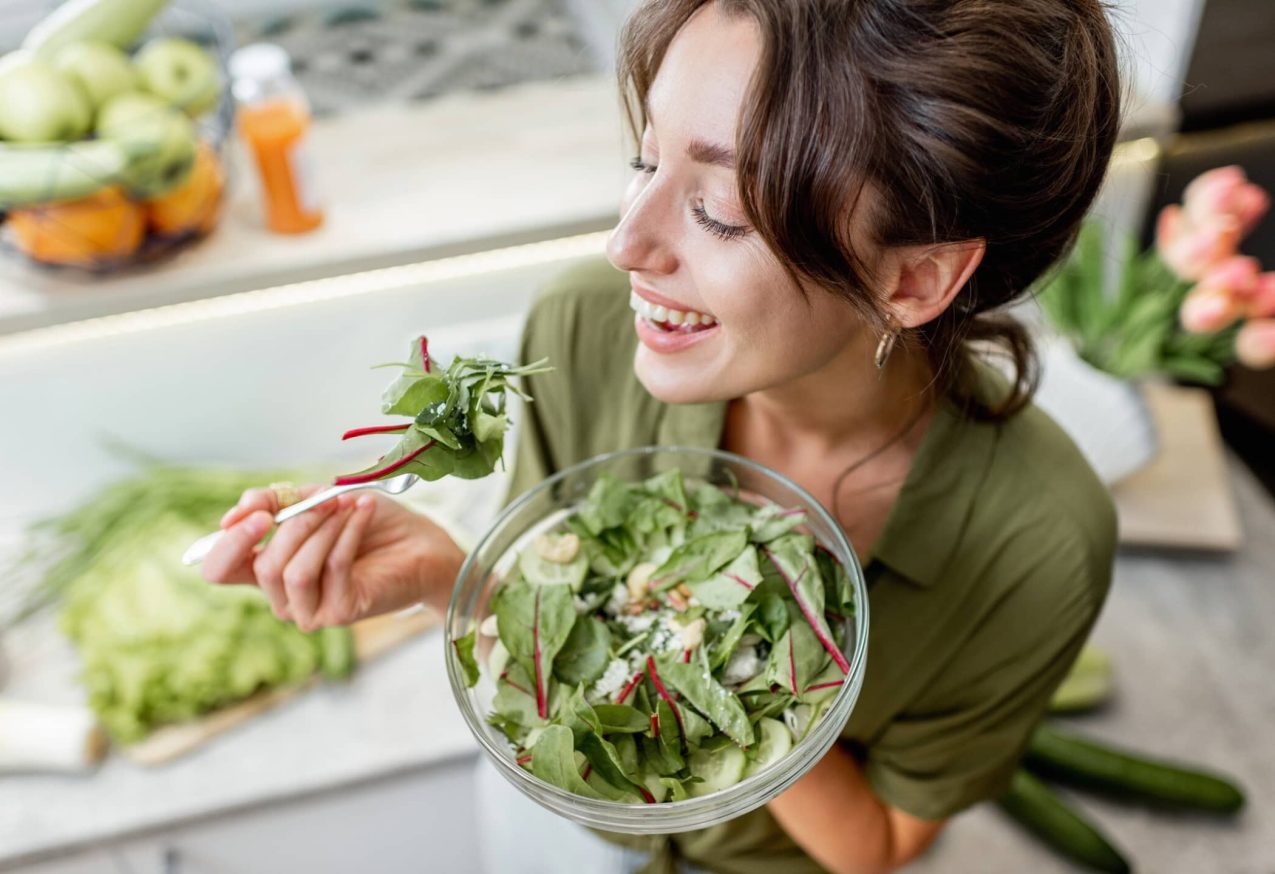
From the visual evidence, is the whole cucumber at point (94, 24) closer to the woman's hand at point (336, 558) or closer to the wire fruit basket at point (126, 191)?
the wire fruit basket at point (126, 191)

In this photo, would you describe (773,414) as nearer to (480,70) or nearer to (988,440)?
(988,440)

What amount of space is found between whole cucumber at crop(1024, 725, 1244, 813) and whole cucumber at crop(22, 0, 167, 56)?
1408 mm

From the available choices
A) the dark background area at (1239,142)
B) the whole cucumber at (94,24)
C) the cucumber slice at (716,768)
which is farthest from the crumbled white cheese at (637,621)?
the dark background area at (1239,142)

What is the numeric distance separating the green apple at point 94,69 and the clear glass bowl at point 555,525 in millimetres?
876

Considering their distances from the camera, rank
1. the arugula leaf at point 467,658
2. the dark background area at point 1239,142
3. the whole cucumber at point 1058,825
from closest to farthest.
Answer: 1. the arugula leaf at point 467,658
2. the whole cucumber at point 1058,825
3. the dark background area at point 1239,142

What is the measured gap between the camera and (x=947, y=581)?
38.4 inches

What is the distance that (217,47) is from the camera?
59.7 inches

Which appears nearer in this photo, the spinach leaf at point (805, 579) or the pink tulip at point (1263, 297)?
the spinach leaf at point (805, 579)

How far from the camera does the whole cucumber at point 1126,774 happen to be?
4.20 feet

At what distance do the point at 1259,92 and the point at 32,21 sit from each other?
5.92 feet

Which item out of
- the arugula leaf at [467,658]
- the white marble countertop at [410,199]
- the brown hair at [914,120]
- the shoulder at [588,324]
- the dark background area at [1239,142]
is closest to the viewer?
the brown hair at [914,120]

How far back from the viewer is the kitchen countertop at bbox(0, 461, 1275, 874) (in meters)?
1.31

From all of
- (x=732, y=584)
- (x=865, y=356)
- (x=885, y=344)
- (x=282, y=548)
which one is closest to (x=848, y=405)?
(x=865, y=356)

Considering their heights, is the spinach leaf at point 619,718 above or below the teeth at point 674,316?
below
